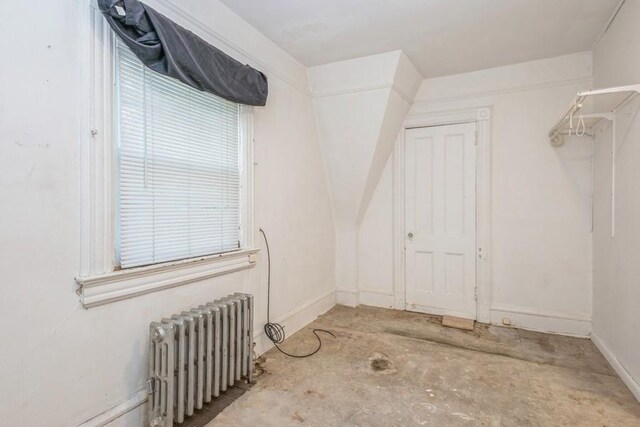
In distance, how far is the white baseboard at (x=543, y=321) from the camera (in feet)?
9.81

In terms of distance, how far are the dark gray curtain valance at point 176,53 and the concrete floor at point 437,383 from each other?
197 cm

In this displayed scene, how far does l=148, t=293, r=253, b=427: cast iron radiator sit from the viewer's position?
5.41 ft

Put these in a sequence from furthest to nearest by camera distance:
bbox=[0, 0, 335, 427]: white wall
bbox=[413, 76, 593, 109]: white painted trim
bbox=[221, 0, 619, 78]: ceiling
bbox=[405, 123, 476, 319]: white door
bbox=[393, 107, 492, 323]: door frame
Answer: bbox=[405, 123, 476, 319]: white door → bbox=[393, 107, 492, 323]: door frame → bbox=[413, 76, 593, 109]: white painted trim → bbox=[221, 0, 619, 78]: ceiling → bbox=[0, 0, 335, 427]: white wall

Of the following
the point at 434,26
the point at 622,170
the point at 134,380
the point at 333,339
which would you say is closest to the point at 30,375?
the point at 134,380

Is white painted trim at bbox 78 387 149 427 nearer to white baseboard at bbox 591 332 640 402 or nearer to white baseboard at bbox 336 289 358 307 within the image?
white baseboard at bbox 336 289 358 307

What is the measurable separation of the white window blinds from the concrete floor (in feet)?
3.45

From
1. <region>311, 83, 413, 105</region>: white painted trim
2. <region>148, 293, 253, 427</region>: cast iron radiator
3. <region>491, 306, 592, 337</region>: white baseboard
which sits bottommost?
<region>491, 306, 592, 337</region>: white baseboard

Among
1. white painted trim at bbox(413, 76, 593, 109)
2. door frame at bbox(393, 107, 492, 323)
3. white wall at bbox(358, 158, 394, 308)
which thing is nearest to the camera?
white painted trim at bbox(413, 76, 593, 109)

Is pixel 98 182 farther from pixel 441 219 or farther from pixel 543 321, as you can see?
pixel 543 321

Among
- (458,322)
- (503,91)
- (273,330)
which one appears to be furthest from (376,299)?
(503,91)

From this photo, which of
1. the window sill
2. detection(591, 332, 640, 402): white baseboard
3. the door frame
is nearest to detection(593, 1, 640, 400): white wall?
detection(591, 332, 640, 402): white baseboard

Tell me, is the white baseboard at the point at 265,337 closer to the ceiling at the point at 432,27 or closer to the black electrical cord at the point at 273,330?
the black electrical cord at the point at 273,330

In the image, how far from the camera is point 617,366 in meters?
2.33

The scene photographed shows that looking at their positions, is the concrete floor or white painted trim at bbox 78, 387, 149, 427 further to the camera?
the concrete floor
